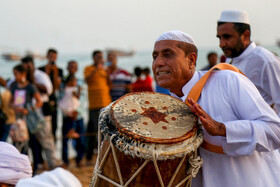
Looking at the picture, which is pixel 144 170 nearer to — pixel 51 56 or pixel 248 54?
pixel 248 54

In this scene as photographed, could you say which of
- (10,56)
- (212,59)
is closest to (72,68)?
(212,59)

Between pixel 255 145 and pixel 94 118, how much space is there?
518 cm

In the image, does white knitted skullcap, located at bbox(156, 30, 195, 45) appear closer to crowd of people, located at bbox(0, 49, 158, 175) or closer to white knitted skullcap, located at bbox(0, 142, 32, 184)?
white knitted skullcap, located at bbox(0, 142, 32, 184)

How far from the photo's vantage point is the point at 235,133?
211 cm

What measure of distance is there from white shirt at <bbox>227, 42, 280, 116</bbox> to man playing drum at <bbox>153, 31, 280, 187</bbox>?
1315mm

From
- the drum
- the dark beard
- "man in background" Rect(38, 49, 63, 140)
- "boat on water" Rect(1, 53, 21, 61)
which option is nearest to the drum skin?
the drum

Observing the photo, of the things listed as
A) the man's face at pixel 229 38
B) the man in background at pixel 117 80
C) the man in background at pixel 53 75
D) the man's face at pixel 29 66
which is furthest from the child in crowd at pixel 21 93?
the man's face at pixel 229 38

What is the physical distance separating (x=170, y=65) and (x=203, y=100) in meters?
0.32

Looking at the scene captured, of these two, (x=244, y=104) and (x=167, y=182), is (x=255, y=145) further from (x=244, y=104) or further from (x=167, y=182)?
(x=167, y=182)

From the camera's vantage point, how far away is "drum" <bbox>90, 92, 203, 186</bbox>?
194 centimetres

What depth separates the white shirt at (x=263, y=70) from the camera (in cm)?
353

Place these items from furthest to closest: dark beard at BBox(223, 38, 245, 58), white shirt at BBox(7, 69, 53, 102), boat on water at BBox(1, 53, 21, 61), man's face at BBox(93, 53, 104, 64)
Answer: boat on water at BBox(1, 53, 21, 61), man's face at BBox(93, 53, 104, 64), white shirt at BBox(7, 69, 53, 102), dark beard at BBox(223, 38, 245, 58)

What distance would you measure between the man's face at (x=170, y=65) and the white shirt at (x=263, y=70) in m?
1.36

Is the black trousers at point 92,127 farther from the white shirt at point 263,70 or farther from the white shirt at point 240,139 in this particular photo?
the white shirt at point 240,139
